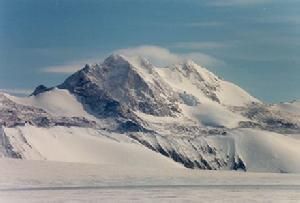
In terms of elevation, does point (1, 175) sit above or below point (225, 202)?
below

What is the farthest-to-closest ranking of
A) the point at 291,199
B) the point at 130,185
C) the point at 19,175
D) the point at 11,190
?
the point at 19,175
the point at 130,185
the point at 11,190
the point at 291,199

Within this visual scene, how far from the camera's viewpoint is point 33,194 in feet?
307

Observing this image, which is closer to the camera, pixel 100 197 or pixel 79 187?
pixel 100 197

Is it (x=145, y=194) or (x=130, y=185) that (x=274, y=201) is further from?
(x=130, y=185)

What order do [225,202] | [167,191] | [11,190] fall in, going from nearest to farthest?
[225,202], [11,190], [167,191]

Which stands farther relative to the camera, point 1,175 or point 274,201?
point 1,175

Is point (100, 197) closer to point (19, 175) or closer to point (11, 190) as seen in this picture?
point (11, 190)

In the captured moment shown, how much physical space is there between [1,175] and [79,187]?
2180 cm

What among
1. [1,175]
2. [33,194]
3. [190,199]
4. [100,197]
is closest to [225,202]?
[190,199]

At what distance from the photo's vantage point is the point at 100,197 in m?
89.1

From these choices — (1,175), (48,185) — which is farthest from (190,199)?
(1,175)

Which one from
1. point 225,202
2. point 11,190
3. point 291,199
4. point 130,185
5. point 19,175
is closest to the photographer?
point 225,202

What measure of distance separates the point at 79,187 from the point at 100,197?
18716 millimetres

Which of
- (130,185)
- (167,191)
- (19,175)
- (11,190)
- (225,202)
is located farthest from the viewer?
(19,175)
